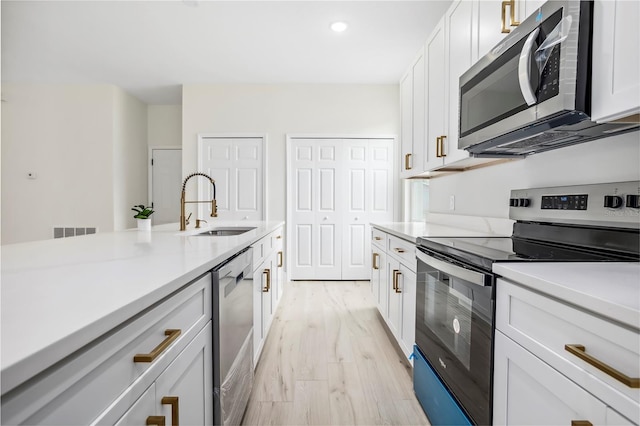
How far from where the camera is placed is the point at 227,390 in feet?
4.05

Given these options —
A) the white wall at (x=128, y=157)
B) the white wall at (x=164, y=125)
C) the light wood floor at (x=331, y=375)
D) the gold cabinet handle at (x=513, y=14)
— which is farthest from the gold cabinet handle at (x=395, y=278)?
the white wall at (x=164, y=125)

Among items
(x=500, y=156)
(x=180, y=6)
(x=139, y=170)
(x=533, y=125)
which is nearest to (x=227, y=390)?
(x=533, y=125)

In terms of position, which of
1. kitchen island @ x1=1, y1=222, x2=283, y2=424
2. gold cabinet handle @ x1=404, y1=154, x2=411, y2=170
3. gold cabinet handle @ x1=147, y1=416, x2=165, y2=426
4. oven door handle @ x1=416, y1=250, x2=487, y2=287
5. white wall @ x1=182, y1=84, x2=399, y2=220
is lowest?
gold cabinet handle @ x1=147, y1=416, x2=165, y2=426

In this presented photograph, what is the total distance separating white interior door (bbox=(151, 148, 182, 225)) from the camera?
565 cm

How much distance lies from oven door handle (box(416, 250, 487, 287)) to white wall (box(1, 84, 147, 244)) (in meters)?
4.84

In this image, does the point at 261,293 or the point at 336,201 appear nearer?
the point at 261,293

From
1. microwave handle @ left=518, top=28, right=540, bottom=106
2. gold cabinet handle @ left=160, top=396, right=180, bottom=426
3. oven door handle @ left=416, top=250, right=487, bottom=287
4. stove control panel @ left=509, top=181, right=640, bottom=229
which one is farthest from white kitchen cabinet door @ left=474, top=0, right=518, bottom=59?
gold cabinet handle @ left=160, top=396, right=180, bottom=426

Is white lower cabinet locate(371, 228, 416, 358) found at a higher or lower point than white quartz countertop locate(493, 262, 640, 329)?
lower

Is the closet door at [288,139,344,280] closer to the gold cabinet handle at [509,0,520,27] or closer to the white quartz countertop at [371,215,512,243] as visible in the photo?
the white quartz countertop at [371,215,512,243]


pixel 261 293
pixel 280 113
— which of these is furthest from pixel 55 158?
pixel 261 293

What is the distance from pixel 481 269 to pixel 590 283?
1.16 feet

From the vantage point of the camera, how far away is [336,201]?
474 cm

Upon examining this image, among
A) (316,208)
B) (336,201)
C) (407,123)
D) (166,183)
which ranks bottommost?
(316,208)

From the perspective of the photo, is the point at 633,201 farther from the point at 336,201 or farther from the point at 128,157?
the point at 128,157
